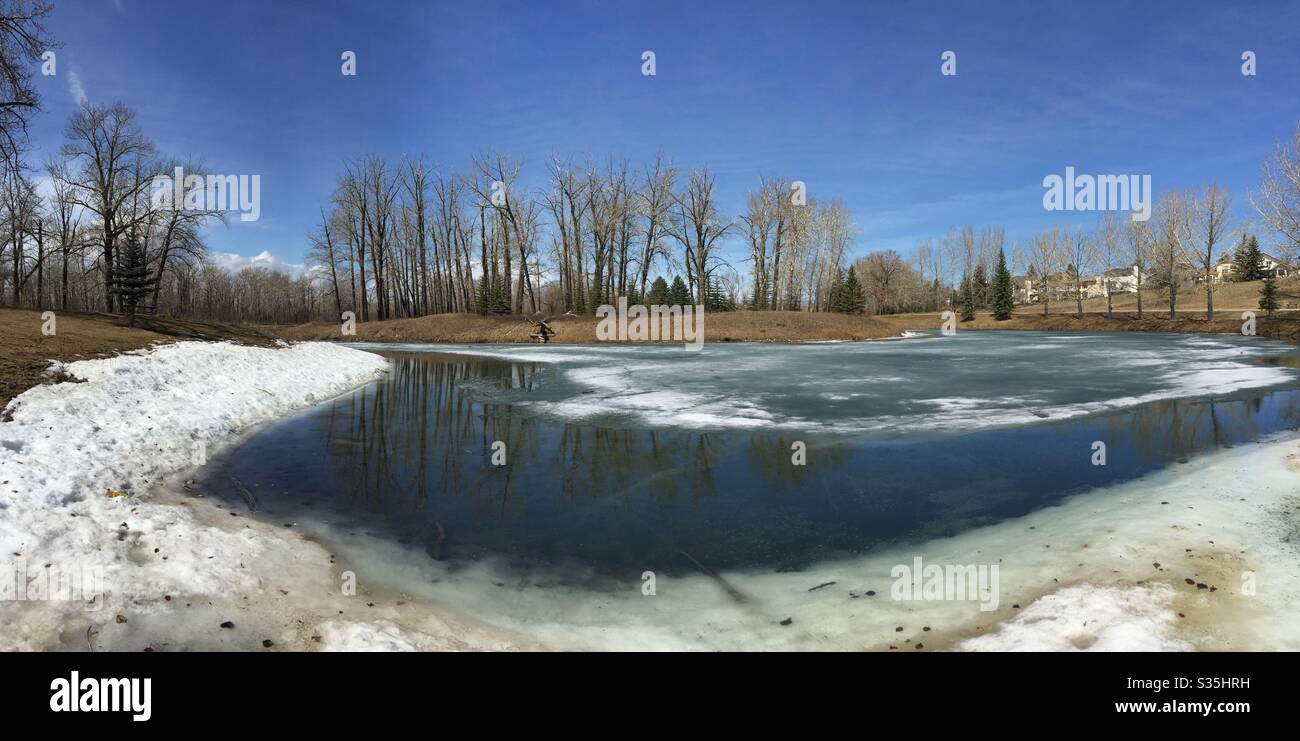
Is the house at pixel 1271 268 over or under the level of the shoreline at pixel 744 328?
over

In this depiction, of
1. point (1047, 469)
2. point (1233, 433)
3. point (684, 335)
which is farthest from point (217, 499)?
point (684, 335)

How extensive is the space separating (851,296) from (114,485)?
74.2m

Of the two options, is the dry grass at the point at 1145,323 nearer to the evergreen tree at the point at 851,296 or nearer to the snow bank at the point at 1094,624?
the evergreen tree at the point at 851,296

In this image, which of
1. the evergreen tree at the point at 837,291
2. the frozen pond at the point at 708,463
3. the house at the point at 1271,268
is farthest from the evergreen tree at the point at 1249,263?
the frozen pond at the point at 708,463

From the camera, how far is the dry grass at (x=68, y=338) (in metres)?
9.10

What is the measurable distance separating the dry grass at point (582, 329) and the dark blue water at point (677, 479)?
1045 inches

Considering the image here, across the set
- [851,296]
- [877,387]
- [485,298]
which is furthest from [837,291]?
[877,387]

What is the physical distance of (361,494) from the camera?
6.89 m

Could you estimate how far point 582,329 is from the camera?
39250mm

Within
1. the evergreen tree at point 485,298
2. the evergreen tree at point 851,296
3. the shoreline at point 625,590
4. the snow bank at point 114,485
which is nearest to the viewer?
the shoreline at point 625,590

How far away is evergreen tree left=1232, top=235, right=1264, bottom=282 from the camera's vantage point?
254 ft

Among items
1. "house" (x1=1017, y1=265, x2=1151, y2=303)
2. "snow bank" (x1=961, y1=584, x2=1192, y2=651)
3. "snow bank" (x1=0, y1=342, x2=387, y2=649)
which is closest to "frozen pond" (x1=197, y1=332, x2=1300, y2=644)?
"snow bank" (x1=0, y1=342, x2=387, y2=649)
